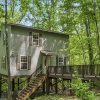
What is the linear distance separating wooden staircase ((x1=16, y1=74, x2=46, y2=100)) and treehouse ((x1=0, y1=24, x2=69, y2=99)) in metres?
0.90

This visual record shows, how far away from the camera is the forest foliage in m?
22.9

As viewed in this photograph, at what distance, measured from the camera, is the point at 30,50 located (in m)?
23.4

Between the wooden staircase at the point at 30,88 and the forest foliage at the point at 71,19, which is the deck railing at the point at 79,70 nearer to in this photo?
the wooden staircase at the point at 30,88

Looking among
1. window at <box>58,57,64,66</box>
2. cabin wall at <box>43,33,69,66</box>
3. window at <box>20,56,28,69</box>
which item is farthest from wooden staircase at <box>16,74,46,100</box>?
window at <box>58,57,64,66</box>

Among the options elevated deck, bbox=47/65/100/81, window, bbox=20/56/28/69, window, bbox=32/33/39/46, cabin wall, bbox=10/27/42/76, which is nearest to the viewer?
elevated deck, bbox=47/65/100/81

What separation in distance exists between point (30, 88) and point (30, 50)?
163 inches

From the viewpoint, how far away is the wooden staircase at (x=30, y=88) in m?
20.9

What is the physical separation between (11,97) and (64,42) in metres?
9.86

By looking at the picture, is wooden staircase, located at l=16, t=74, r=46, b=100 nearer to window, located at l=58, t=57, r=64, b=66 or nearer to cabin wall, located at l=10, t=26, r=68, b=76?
cabin wall, located at l=10, t=26, r=68, b=76

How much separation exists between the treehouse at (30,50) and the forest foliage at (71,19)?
150 centimetres

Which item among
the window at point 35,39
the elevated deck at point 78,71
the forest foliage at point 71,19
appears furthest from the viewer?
the window at point 35,39

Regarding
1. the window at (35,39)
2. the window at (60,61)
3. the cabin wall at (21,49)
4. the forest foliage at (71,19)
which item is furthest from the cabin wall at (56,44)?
the cabin wall at (21,49)

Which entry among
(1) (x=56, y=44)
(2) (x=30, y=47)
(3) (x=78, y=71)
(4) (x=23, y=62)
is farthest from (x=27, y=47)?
(3) (x=78, y=71)

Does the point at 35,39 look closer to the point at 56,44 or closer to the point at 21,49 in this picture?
the point at 21,49
